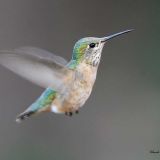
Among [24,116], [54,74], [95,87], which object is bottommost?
[95,87]

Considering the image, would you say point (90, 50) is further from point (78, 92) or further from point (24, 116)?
point (24, 116)

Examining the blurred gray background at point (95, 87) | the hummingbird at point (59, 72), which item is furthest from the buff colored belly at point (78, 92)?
the blurred gray background at point (95, 87)

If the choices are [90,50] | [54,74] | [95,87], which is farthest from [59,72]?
[95,87]

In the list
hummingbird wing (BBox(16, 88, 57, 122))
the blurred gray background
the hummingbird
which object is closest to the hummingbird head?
the hummingbird

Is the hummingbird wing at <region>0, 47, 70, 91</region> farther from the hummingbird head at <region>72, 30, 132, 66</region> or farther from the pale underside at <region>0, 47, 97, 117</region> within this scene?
the hummingbird head at <region>72, 30, 132, 66</region>

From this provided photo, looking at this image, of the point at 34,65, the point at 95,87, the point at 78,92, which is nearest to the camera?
the point at 34,65

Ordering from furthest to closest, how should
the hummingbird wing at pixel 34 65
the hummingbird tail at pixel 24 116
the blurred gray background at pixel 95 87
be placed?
the blurred gray background at pixel 95 87, the hummingbird tail at pixel 24 116, the hummingbird wing at pixel 34 65

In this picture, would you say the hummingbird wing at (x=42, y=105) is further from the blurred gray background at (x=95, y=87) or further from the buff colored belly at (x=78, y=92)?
the blurred gray background at (x=95, y=87)
